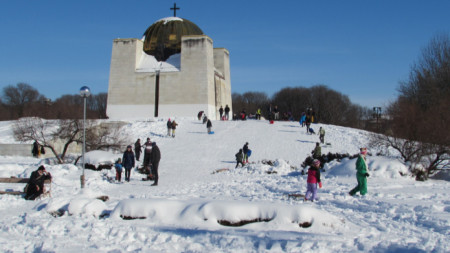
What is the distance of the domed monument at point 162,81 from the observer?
40625 millimetres

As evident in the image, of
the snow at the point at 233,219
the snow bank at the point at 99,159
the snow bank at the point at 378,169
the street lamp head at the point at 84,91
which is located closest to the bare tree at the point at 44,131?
the snow bank at the point at 99,159

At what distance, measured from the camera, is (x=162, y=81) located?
135 ft

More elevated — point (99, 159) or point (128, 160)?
point (128, 160)

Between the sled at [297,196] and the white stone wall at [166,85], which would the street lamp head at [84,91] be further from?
the white stone wall at [166,85]

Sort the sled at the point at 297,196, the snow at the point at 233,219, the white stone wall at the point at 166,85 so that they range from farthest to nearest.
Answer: the white stone wall at the point at 166,85 < the sled at the point at 297,196 < the snow at the point at 233,219

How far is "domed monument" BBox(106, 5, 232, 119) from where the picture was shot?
133 ft

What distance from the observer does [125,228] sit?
657 cm

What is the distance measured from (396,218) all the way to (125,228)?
466cm

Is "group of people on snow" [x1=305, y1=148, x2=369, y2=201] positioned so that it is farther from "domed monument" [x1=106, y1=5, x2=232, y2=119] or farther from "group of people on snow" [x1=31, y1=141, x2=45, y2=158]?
"domed monument" [x1=106, y1=5, x2=232, y2=119]

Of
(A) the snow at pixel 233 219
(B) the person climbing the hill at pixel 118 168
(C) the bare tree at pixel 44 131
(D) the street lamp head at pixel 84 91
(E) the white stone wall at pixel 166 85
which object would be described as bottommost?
(A) the snow at pixel 233 219

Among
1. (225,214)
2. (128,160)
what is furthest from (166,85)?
(225,214)

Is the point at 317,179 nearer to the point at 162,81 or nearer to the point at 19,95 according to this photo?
the point at 162,81

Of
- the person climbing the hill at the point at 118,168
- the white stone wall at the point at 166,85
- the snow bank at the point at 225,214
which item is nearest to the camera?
the snow bank at the point at 225,214

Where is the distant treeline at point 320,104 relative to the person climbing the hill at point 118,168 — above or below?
above
